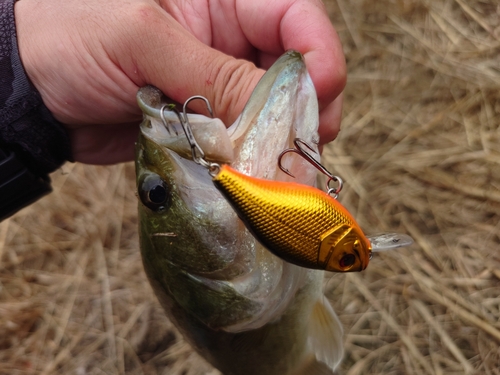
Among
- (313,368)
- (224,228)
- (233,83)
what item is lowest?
(313,368)

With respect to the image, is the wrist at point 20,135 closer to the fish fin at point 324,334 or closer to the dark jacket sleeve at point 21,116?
the dark jacket sleeve at point 21,116

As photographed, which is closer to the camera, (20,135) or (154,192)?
(154,192)

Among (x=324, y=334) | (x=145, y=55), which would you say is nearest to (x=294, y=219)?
(x=145, y=55)

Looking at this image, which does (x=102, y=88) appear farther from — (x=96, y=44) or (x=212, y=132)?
(x=212, y=132)

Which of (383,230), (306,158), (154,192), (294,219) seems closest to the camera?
(294,219)

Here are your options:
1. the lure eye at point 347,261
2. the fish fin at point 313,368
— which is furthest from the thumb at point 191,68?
the fish fin at point 313,368

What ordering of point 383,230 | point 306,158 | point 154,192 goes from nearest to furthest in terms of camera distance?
point 306,158, point 154,192, point 383,230

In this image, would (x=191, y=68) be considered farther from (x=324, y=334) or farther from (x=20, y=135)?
(x=324, y=334)
